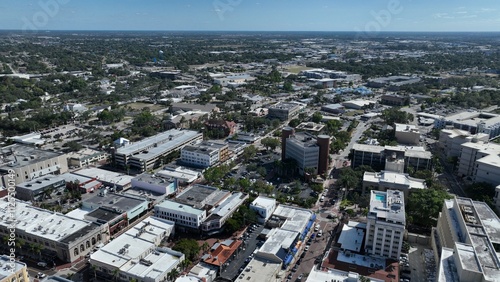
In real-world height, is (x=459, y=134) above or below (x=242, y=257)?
above

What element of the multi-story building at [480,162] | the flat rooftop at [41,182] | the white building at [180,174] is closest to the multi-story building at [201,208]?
the white building at [180,174]

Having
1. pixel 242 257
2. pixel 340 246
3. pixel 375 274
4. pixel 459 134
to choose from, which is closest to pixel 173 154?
pixel 242 257

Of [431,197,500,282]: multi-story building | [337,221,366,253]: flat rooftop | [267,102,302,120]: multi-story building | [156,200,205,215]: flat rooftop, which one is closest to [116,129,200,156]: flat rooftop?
[156,200,205,215]: flat rooftop

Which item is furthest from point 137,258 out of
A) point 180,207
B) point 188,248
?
point 180,207

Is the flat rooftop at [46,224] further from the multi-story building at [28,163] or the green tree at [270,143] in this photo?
the green tree at [270,143]

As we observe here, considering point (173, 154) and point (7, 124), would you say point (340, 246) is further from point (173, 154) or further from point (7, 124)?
point (7, 124)

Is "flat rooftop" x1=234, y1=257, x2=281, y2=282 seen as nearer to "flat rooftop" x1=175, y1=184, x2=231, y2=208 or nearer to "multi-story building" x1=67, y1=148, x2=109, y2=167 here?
"flat rooftop" x1=175, y1=184, x2=231, y2=208

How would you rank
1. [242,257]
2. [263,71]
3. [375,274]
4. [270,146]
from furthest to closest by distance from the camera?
[263,71] < [270,146] < [242,257] < [375,274]
